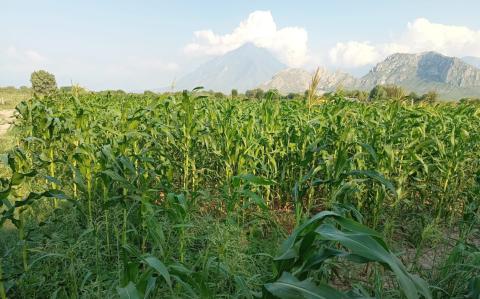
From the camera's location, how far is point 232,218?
3619 millimetres

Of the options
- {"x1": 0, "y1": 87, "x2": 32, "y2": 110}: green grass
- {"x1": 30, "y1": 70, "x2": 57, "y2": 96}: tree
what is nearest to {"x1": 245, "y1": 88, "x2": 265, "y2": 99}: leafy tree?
{"x1": 0, "y1": 87, "x2": 32, "y2": 110}: green grass

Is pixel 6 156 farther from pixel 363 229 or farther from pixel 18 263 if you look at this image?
pixel 363 229

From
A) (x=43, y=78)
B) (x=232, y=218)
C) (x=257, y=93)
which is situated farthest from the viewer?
(x=43, y=78)

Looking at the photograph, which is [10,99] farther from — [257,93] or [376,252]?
[376,252]

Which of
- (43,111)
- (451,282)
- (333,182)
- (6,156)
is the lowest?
(451,282)

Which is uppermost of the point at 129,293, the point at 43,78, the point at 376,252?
the point at 43,78

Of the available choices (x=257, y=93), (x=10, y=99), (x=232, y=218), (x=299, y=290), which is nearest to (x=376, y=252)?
(x=299, y=290)

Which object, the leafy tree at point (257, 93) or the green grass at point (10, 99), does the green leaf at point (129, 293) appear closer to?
the leafy tree at point (257, 93)

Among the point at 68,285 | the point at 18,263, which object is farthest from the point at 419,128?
the point at 18,263

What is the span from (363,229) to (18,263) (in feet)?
10.6

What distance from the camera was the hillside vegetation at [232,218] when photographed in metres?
1.70

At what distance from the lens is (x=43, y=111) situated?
4984 millimetres

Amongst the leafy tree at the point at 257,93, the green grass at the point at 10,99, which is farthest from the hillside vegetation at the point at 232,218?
the green grass at the point at 10,99

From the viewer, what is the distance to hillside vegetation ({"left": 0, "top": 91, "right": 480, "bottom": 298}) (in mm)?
1703
